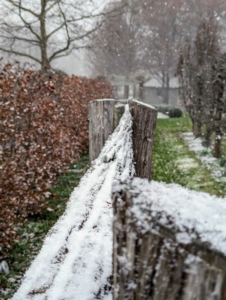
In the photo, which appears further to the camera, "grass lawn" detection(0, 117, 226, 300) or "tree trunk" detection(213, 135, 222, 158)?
"tree trunk" detection(213, 135, 222, 158)

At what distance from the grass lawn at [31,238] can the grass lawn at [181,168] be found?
2013 millimetres

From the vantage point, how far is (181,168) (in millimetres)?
9195

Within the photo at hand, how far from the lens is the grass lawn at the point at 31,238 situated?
4.23 m

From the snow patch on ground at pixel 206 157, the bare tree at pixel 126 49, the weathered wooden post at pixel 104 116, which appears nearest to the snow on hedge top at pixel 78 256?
the weathered wooden post at pixel 104 116

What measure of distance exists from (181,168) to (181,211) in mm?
8787

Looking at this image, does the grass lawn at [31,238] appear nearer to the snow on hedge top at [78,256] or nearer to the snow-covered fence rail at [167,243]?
the snow on hedge top at [78,256]

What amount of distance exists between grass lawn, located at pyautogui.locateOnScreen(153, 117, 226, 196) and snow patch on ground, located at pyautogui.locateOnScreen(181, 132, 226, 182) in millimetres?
Answer: 139

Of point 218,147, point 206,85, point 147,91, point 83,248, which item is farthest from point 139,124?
point 147,91

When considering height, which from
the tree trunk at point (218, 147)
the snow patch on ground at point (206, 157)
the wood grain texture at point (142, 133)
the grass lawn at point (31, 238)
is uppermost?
the wood grain texture at point (142, 133)

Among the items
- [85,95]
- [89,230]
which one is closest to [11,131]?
[89,230]

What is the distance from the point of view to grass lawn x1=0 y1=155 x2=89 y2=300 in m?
4.23

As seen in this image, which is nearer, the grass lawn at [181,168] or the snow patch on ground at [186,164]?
the grass lawn at [181,168]

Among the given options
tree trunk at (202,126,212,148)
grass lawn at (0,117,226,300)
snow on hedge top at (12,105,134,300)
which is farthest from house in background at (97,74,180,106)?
snow on hedge top at (12,105,134,300)

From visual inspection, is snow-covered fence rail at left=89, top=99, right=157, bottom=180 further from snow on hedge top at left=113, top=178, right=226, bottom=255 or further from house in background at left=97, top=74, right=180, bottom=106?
house in background at left=97, top=74, right=180, bottom=106
